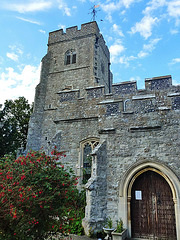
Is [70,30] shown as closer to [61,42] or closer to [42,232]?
[61,42]

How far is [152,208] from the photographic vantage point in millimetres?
6109

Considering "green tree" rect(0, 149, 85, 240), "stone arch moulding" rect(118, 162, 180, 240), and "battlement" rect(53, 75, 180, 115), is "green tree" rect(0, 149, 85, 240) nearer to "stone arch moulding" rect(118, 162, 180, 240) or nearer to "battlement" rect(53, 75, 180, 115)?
"stone arch moulding" rect(118, 162, 180, 240)

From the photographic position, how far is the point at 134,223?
618cm

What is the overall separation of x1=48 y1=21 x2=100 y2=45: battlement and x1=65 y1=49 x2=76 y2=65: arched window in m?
1.52

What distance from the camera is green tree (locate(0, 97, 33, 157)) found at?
14.5 metres

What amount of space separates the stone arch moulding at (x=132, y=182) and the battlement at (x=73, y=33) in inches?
569

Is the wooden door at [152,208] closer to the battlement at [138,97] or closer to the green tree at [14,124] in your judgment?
the battlement at [138,97]

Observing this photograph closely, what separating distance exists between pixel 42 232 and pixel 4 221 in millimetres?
929

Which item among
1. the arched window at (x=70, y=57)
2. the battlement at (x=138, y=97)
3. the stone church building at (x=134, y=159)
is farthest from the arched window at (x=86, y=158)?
the arched window at (x=70, y=57)

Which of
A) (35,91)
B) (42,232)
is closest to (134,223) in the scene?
(42,232)

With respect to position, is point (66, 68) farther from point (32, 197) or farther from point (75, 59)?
point (32, 197)

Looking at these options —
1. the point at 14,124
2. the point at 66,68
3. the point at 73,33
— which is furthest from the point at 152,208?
the point at 73,33

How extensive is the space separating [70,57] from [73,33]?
8.78 feet

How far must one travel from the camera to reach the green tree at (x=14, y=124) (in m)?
14.5
